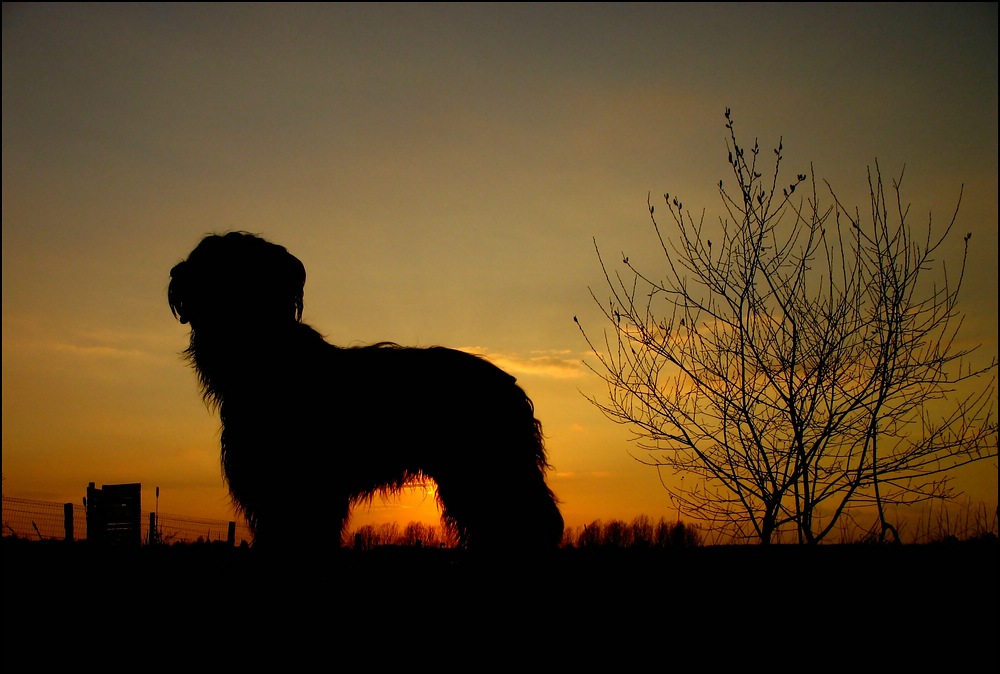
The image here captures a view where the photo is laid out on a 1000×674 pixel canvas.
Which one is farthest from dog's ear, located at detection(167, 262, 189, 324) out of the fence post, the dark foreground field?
the fence post

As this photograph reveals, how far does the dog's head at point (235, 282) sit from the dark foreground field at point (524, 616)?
1743mm

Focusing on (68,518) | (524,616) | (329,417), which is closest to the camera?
(524,616)

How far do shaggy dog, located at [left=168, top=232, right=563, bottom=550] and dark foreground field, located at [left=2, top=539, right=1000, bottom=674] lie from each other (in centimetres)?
66

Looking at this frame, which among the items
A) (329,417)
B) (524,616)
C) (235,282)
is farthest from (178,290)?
(524,616)

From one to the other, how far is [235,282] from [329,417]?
117 cm

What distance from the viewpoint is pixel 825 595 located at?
4.39 metres

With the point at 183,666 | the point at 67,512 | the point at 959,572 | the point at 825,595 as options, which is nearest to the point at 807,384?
the point at 959,572

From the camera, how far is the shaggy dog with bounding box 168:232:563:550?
6020 mm

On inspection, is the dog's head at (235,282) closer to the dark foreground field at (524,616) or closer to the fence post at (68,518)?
the dark foreground field at (524,616)

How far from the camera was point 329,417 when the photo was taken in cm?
621

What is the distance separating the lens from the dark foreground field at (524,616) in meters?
3.59

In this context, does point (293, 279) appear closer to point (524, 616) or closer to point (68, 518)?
point (524, 616)

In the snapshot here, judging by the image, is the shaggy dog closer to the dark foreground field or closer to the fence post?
the dark foreground field

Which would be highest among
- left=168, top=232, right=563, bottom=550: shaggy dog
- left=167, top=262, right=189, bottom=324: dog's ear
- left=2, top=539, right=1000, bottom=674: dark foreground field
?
left=167, top=262, right=189, bottom=324: dog's ear
